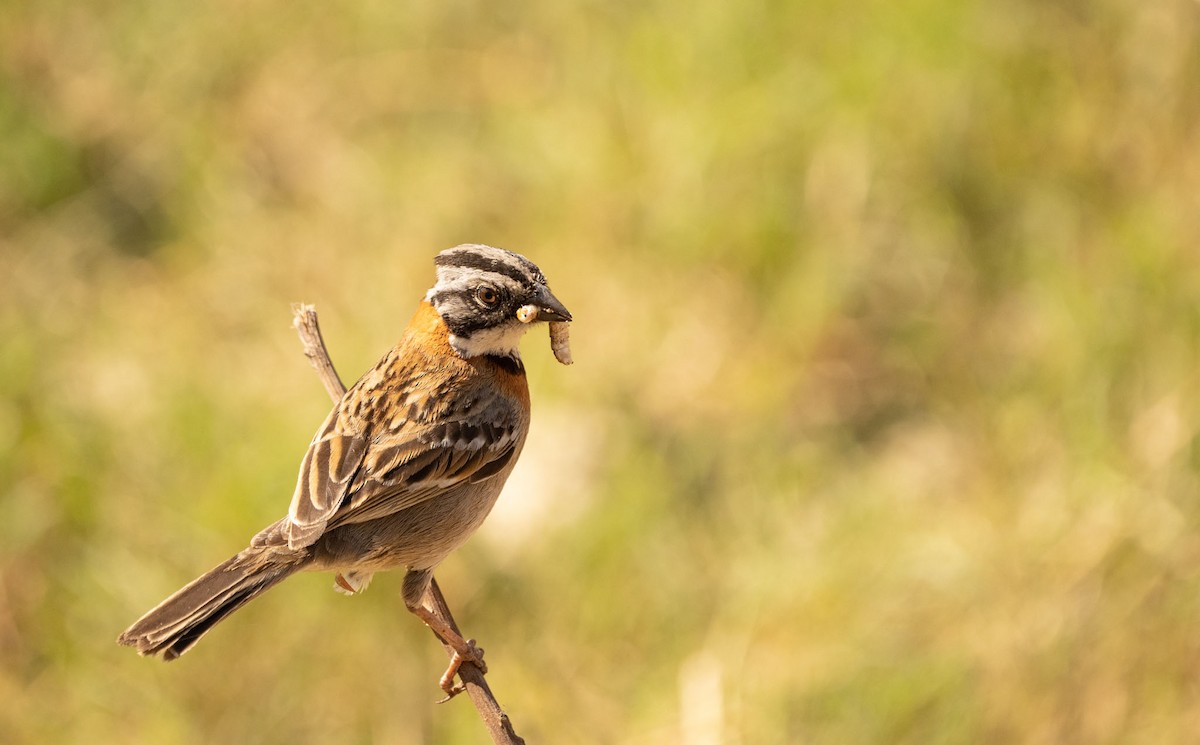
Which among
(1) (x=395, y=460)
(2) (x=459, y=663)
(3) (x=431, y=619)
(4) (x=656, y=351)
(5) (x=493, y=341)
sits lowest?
(2) (x=459, y=663)

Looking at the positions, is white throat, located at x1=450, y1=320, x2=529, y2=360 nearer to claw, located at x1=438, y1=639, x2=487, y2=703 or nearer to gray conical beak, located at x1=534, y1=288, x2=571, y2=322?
gray conical beak, located at x1=534, y1=288, x2=571, y2=322

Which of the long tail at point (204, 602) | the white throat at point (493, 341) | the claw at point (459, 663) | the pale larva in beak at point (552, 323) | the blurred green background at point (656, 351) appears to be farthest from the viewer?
the blurred green background at point (656, 351)

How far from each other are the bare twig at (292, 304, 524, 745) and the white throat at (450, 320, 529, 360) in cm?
36

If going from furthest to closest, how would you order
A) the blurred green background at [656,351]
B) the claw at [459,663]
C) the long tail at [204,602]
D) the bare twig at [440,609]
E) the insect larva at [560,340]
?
the blurred green background at [656,351] < the claw at [459,663] < the insect larva at [560,340] < the long tail at [204,602] < the bare twig at [440,609]

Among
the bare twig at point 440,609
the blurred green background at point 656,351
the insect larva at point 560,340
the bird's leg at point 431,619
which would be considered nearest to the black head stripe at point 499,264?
the insect larva at point 560,340

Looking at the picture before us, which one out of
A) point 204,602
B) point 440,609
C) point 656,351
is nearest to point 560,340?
point 440,609

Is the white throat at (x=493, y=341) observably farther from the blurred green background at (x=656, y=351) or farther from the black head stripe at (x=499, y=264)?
the blurred green background at (x=656, y=351)

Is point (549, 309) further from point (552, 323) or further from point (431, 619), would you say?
point (431, 619)

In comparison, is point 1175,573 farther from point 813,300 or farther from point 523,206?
point 523,206

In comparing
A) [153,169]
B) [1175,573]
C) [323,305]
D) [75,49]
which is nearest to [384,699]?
[323,305]

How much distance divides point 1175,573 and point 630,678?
7.31 ft

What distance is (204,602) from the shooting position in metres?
3.54

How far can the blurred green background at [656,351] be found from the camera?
18.8 feet

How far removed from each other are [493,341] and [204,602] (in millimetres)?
1087
